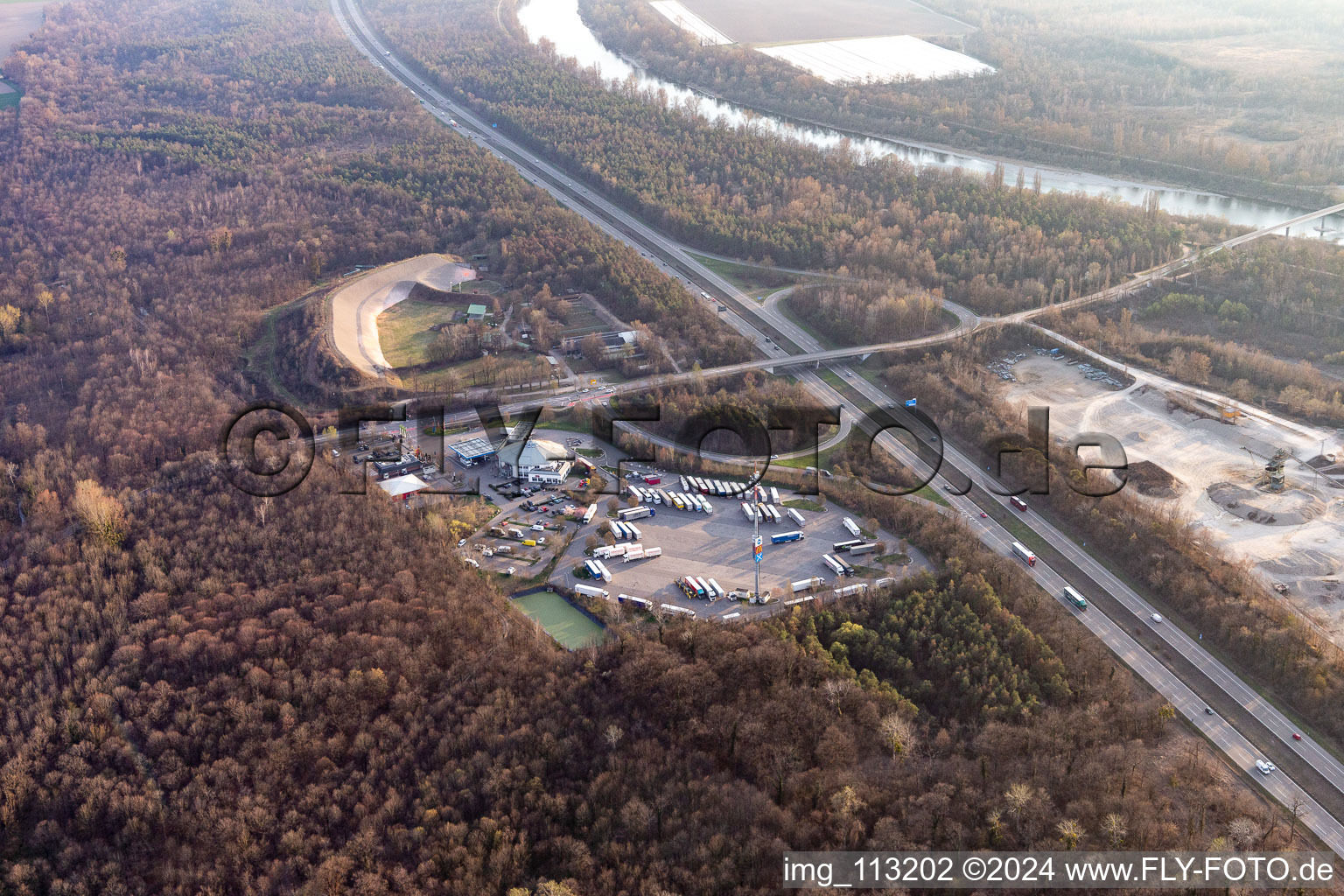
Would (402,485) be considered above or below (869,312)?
below

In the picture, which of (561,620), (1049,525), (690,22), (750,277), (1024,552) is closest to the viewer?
(561,620)

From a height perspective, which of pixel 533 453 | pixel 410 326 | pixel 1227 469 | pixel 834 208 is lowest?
pixel 1227 469

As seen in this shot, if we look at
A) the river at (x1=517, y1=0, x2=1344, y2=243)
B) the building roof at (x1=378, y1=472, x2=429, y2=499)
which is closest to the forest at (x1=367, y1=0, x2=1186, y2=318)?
the river at (x1=517, y1=0, x2=1344, y2=243)

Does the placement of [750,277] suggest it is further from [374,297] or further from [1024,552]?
[1024,552]

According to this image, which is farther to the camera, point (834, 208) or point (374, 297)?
point (834, 208)

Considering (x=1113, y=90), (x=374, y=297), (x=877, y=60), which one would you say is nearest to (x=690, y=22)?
(x=877, y=60)

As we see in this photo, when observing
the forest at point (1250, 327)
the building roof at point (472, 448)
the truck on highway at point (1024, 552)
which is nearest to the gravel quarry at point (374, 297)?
the building roof at point (472, 448)

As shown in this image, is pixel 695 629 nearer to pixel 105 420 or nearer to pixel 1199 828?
pixel 1199 828

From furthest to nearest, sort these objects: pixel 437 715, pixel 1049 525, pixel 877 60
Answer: pixel 877 60, pixel 1049 525, pixel 437 715
